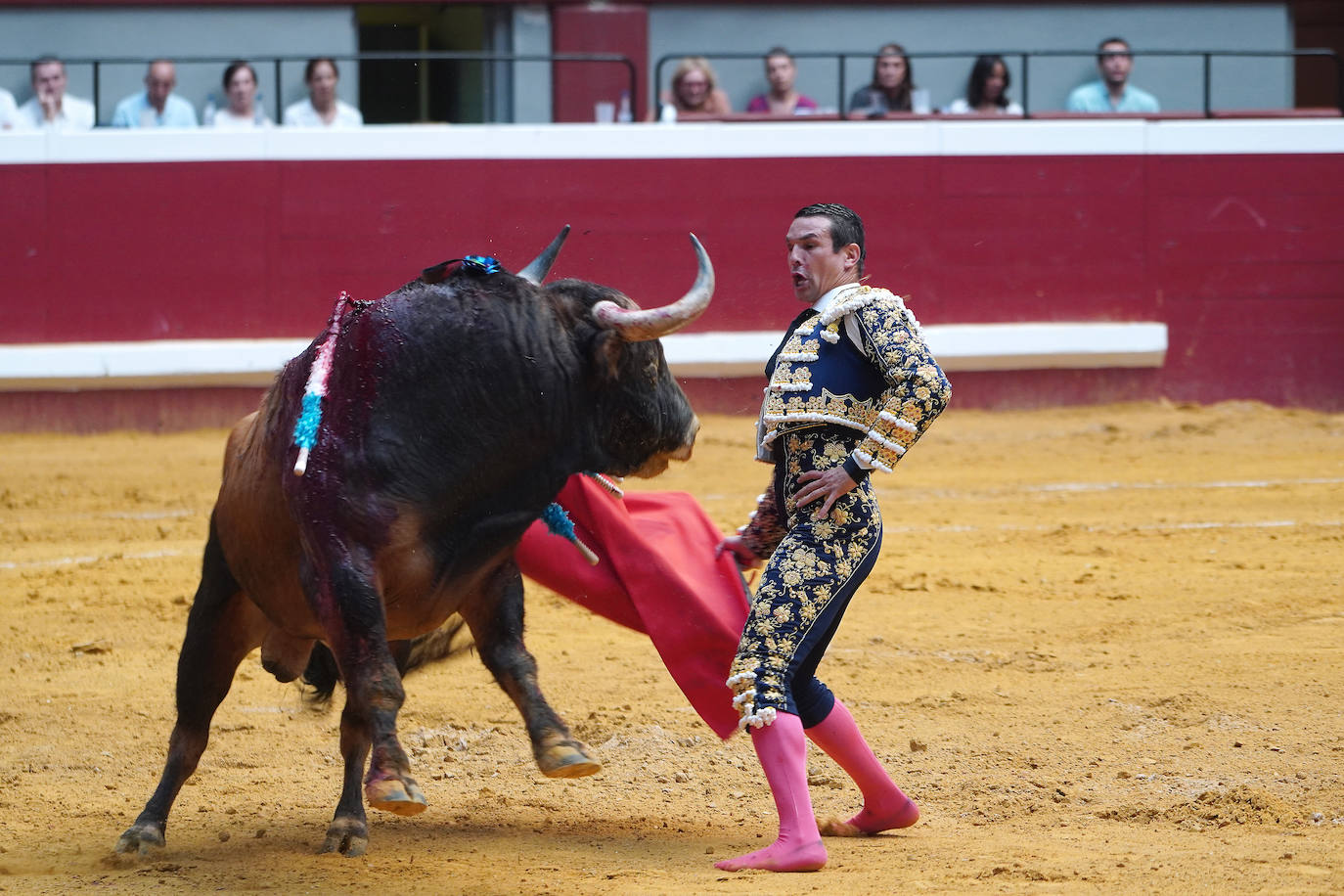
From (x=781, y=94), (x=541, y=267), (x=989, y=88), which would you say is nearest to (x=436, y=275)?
(x=541, y=267)

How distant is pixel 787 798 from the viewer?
10.4 feet

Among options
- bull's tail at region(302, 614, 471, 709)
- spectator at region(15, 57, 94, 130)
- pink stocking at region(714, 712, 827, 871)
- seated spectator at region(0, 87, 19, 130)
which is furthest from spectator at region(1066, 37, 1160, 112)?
pink stocking at region(714, 712, 827, 871)

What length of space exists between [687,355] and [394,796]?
6.97 m

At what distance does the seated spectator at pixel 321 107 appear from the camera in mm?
9305

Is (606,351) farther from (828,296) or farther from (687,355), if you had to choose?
(687,355)

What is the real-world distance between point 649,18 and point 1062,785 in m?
7.79

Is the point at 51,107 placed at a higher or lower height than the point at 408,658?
higher

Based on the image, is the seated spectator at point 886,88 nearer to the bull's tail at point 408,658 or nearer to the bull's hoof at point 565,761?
the bull's tail at point 408,658

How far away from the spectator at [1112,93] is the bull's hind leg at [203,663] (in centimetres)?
784

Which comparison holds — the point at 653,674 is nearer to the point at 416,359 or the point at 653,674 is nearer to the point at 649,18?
the point at 416,359

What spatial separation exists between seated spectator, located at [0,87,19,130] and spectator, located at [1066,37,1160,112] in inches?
245

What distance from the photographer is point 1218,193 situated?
1010cm

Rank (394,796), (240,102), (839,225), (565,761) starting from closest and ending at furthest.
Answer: (394,796) → (565,761) → (839,225) → (240,102)

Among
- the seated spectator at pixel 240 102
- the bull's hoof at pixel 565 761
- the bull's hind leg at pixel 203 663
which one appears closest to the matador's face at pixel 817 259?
the bull's hoof at pixel 565 761
